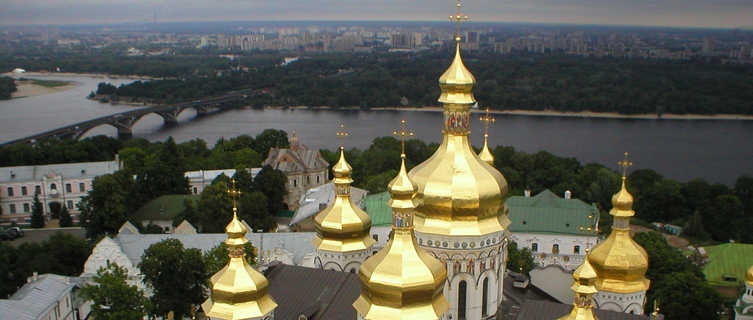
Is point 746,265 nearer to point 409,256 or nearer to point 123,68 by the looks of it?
point 409,256

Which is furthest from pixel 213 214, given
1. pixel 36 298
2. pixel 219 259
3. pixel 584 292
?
pixel 584 292

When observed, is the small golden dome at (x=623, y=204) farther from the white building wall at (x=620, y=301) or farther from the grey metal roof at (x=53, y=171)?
the grey metal roof at (x=53, y=171)

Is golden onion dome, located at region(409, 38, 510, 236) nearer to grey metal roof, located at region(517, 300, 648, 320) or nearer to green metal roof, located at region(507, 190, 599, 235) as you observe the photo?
grey metal roof, located at region(517, 300, 648, 320)

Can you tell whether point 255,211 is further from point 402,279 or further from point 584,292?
point 584,292

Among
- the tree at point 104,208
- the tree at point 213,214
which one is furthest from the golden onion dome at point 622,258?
the tree at point 104,208

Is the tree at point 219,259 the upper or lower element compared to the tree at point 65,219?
upper

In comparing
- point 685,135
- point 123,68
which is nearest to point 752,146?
point 685,135

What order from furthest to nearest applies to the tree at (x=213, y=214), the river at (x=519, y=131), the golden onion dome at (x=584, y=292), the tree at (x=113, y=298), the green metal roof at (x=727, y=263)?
the river at (x=519, y=131) < the tree at (x=213, y=214) < the green metal roof at (x=727, y=263) < the tree at (x=113, y=298) < the golden onion dome at (x=584, y=292)

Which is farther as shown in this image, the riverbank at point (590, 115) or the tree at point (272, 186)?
the riverbank at point (590, 115)
